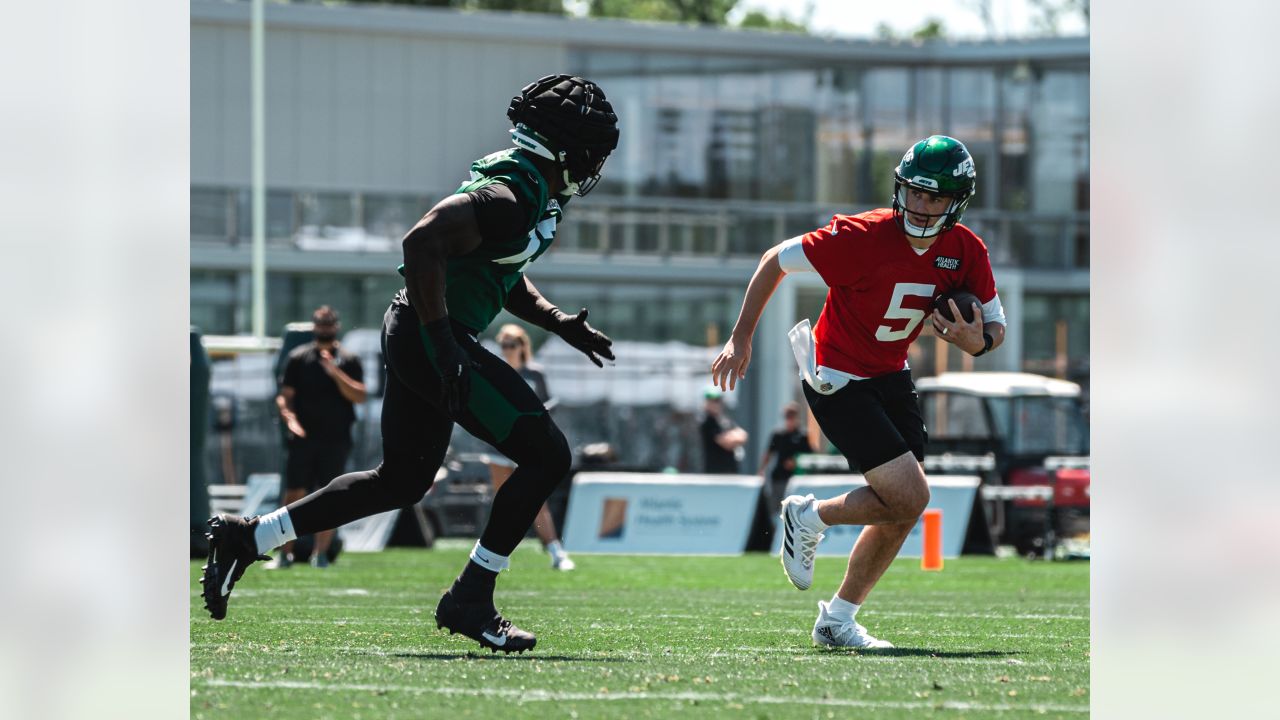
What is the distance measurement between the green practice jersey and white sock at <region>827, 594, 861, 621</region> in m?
1.86

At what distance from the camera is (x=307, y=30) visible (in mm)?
32531

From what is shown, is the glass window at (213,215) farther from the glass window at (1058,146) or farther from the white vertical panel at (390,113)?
the glass window at (1058,146)

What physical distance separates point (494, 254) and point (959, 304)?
1846mm

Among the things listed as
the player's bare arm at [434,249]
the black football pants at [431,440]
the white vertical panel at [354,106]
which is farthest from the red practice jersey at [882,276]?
the white vertical panel at [354,106]

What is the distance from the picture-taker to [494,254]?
5.91m

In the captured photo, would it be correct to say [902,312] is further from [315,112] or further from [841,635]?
[315,112]

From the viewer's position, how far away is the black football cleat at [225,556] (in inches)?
232

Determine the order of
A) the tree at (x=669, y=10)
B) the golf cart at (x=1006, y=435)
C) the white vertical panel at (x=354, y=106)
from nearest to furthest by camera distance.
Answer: the golf cart at (x=1006, y=435)
the white vertical panel at (x=354, y=106)
the tree at (x=669, y=10)

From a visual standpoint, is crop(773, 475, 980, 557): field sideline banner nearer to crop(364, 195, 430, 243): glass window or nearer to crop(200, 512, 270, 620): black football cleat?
crop(200, 512, 270, 620): black football cleat

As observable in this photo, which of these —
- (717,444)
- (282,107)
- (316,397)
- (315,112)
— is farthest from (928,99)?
(316,397)
